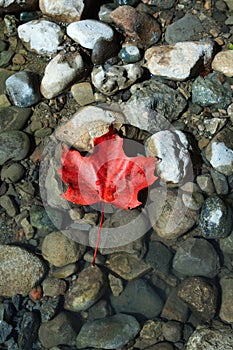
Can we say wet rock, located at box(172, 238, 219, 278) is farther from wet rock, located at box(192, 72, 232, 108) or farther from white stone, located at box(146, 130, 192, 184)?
wet rock, located at box(192, 72, 232, 108)

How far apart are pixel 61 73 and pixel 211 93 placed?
1326 millimetres

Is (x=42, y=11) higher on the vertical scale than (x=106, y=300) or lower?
higher

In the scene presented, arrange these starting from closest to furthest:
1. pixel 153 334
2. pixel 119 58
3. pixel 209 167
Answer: pixel 153 334 → pixel 209 167 → pixel 119 58

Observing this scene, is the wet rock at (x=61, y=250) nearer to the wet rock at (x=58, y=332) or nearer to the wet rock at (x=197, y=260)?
the wet rock at (x=58, y=332)

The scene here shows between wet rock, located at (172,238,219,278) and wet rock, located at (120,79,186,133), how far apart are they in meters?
1.04

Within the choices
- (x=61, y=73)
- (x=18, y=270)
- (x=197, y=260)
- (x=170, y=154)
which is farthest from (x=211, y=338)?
(x=61, y=73)

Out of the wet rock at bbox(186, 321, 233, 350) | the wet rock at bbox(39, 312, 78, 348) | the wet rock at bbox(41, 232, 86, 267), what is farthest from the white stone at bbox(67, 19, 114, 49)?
the wet rock at bbox(186, 321, 233, 350)

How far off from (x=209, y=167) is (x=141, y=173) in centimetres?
63

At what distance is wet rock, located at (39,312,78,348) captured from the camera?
377 centimetres

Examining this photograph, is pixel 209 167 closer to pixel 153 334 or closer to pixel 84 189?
pixel 84 189

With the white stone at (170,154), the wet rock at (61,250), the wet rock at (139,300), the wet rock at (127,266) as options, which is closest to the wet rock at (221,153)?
the white stone at (170,154)

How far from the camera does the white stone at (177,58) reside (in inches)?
167

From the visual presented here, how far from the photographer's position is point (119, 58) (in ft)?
14.5

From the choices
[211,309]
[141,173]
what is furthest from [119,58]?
[211,309]
